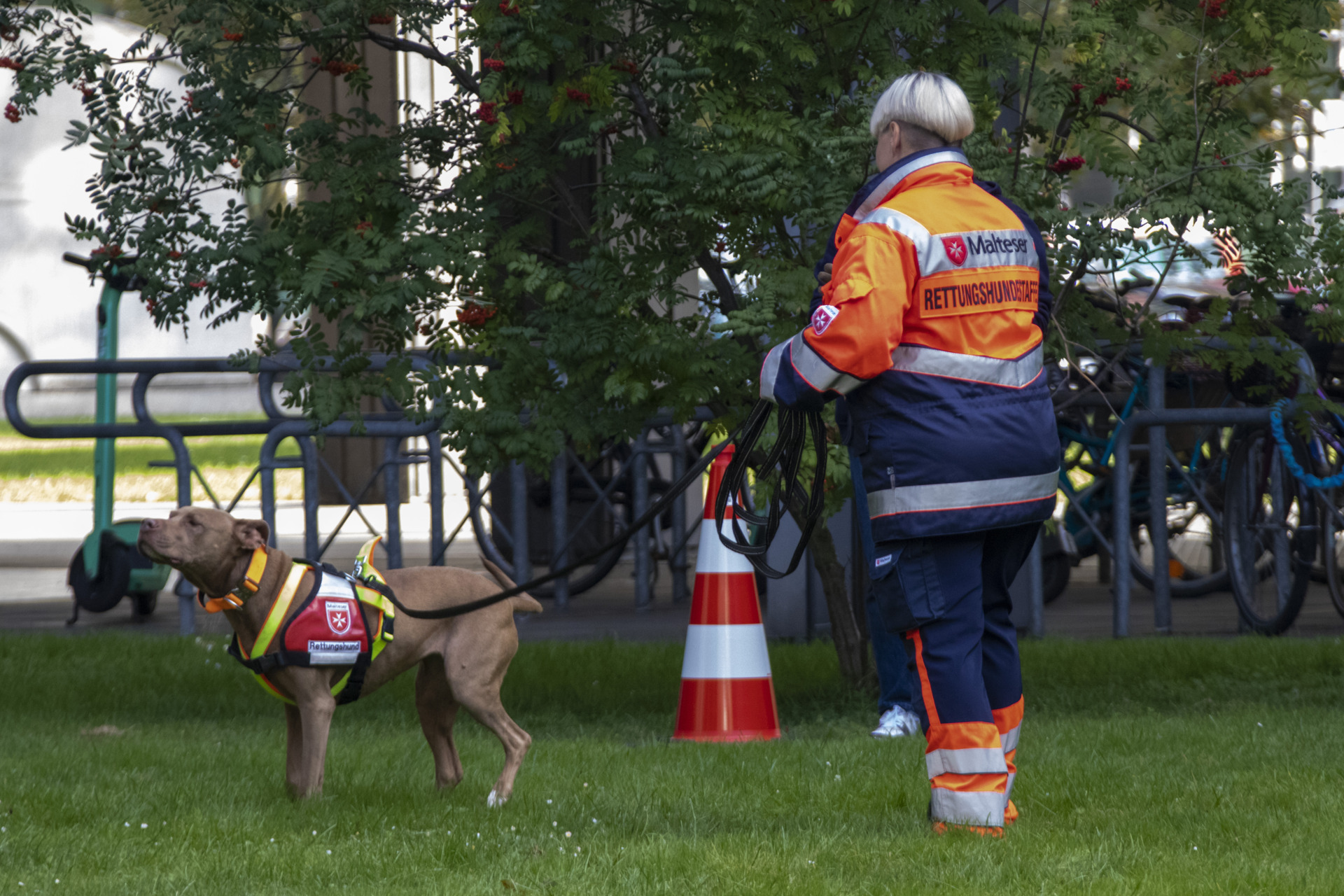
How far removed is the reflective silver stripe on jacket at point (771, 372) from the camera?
12.3 ft

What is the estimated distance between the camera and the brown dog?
14.3ft

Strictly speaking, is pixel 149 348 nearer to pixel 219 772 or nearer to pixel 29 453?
pixel 29 453

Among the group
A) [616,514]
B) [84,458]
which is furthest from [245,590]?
[84,458]

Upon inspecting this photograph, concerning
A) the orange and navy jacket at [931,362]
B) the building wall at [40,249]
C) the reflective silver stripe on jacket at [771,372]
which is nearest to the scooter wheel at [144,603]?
the reflective silver stripe on jacket at [771,372]

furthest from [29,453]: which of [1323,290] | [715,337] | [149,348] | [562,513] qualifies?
[1323,290]

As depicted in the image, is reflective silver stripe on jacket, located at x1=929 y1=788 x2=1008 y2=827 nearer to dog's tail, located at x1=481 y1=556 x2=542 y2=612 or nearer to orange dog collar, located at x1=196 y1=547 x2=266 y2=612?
dog's tail, located at x1=481 y1=556 x2=542 y2=612

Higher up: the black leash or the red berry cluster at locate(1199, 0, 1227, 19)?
the red berry cluster at locate(1199, 0, 1227, 19)

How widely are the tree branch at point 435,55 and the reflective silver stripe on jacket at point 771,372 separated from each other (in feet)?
8.29

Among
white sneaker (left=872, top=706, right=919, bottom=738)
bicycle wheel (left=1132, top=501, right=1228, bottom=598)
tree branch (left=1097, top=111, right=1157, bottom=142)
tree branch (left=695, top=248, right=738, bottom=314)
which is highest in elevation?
tree branch (left=1097, top=111, right=1157, bottom=142)

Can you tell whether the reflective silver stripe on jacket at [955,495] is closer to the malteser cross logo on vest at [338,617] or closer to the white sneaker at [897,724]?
the malteser cross logo on vest at [338,617]

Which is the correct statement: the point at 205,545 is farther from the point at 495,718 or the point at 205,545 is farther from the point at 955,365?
the point at 955,365

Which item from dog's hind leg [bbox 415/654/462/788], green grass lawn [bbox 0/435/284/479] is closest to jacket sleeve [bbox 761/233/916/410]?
dog's hind leg [bbox 415/654/462/788]

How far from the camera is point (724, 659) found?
5695 mm

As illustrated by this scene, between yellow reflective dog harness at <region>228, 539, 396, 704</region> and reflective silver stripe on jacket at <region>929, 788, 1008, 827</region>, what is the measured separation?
64.3 inches
